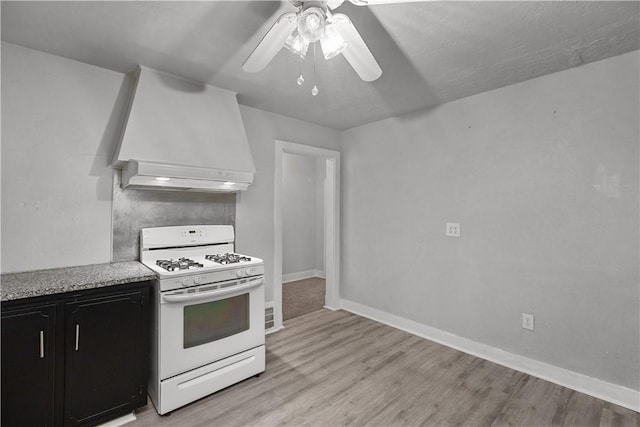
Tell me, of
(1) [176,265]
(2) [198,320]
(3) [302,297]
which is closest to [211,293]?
→ (2) [198,320]

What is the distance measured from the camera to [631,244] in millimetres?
2066

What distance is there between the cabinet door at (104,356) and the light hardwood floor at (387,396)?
23 centimetres

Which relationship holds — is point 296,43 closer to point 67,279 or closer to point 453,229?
point 67,279

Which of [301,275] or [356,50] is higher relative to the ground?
[356,50]

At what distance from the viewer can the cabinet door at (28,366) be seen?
1.56m

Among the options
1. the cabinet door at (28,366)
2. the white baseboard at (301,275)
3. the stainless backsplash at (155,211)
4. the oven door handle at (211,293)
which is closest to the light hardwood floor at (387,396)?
the cabinet door at (28,366)

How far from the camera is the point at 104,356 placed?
6.08 feet

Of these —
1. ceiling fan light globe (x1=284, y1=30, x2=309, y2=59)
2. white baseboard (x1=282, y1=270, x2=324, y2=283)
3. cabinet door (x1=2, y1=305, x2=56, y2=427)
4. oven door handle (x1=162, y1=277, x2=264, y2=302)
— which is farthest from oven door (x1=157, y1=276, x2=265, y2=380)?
white baseboard (x1=282, y1=270, x2=324, y2=283)

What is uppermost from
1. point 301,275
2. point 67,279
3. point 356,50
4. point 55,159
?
point 356,50

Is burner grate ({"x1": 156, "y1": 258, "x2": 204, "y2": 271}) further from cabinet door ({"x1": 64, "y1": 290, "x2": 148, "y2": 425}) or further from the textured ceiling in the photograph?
the textured ceiling

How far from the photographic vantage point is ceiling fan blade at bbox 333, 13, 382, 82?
1.32 m

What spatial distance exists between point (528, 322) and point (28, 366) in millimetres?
3422

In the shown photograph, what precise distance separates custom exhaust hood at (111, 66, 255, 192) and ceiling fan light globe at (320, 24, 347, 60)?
1.36 metres

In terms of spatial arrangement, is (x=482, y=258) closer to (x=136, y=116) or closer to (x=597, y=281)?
(x=597, y=281)
